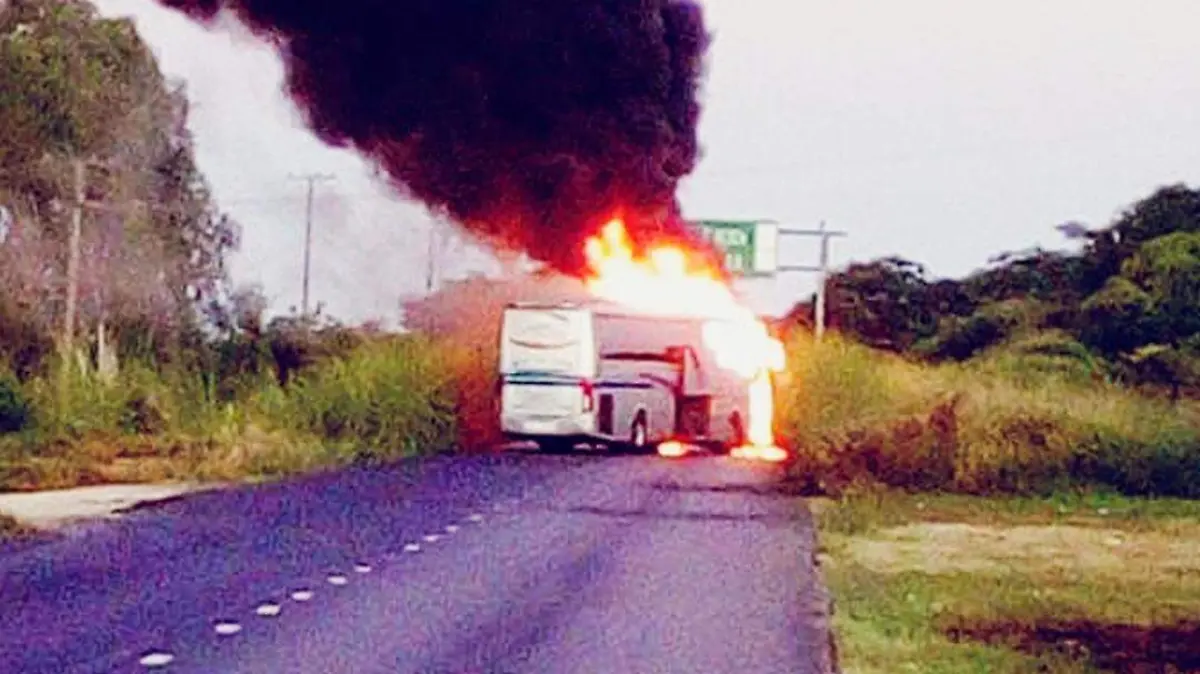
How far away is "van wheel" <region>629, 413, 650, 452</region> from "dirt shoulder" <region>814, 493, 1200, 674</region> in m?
10.9

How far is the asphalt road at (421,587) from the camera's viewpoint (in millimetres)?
14430

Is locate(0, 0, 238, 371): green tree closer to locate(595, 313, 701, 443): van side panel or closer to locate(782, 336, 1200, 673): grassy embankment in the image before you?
locate(595, 313, 701, 443): van side panel

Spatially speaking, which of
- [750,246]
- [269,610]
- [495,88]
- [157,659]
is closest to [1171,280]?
[750,246]

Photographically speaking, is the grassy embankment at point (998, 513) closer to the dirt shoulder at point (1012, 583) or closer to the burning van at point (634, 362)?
the dirt shoulder at point (1012, 583)

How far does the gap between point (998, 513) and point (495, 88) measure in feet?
33.5

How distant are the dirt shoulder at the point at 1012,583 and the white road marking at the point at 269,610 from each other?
12.7ft

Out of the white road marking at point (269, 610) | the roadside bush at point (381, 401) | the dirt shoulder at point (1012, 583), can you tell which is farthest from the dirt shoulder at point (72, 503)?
the dirt shoulder at point (1012, 583)

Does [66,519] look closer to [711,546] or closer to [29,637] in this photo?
[711,546]

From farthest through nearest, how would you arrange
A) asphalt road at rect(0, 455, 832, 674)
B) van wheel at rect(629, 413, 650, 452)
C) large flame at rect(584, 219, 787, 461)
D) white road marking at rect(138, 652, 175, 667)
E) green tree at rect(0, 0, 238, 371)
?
van wheel at rect(629, 413, 650, 452), green tree at rect(0, 0, 238, 371), large flame at rect(584, 219, 787, 461), asphalt road at rect(0, 455, 832, 674), white road marking at rect(138, 652, 175, 667)

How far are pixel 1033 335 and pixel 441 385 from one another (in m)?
19.3

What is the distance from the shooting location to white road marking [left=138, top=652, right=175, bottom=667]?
13.6 m

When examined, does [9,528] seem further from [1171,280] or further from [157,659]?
[1171,280]

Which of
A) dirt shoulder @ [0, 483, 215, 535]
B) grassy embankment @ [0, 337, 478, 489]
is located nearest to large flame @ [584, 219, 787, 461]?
grassy embankment @ [0, 337, 478, 489]

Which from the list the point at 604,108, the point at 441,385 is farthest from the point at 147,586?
the point at 441,385
